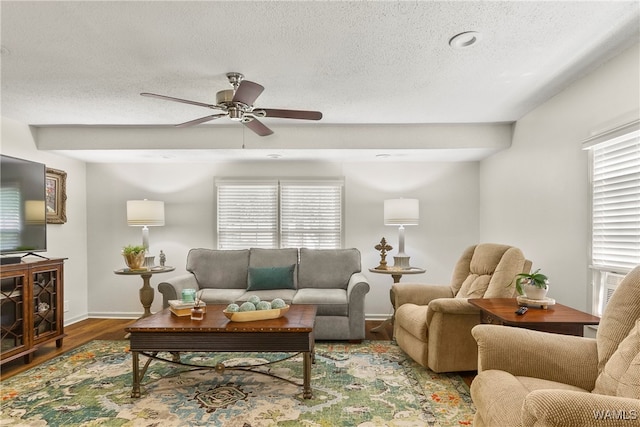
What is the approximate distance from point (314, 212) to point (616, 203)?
333cm

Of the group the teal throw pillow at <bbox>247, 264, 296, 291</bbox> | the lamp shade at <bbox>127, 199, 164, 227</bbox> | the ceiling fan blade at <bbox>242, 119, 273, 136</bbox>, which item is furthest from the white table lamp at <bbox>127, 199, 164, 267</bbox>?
the ceiling fan blade at <bbox>242, 119, 273, 136</bbox>

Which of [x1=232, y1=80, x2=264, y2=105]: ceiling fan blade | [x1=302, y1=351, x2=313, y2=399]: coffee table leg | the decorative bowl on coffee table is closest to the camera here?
[x1=232, y1=80, x2=264, y2=105]: ceiling fan blade

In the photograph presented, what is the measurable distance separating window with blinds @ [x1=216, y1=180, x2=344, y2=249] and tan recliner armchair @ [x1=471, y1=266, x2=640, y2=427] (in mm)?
3290

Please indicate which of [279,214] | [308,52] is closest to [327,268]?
[279,214]

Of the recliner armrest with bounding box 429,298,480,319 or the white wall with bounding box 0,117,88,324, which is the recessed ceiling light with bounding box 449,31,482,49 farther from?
the white wall with bounding box 0,117,88,324

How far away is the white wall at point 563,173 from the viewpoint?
8.34 ft

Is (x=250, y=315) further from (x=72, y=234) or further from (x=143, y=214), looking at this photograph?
(x=72, y=234)

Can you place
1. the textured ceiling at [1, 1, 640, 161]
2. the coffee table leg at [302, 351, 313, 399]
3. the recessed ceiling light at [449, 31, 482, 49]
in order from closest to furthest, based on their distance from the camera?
1. the textured ceiling at [1, 1, 640, 161]
2. the recessed ceiling light at [449, 31, 482, 49]
3. the coffee table leg at [302, 351, 313, 399]

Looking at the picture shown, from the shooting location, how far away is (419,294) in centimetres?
376

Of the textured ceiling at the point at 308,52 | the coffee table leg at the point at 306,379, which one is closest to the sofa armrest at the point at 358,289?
the coffee table leg at the point at 306,379

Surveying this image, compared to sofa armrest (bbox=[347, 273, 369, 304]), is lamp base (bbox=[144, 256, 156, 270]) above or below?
above

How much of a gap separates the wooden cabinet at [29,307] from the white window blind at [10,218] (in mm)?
226

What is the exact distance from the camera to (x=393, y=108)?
12.0 ft

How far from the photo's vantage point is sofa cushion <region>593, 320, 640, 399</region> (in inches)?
59.8
